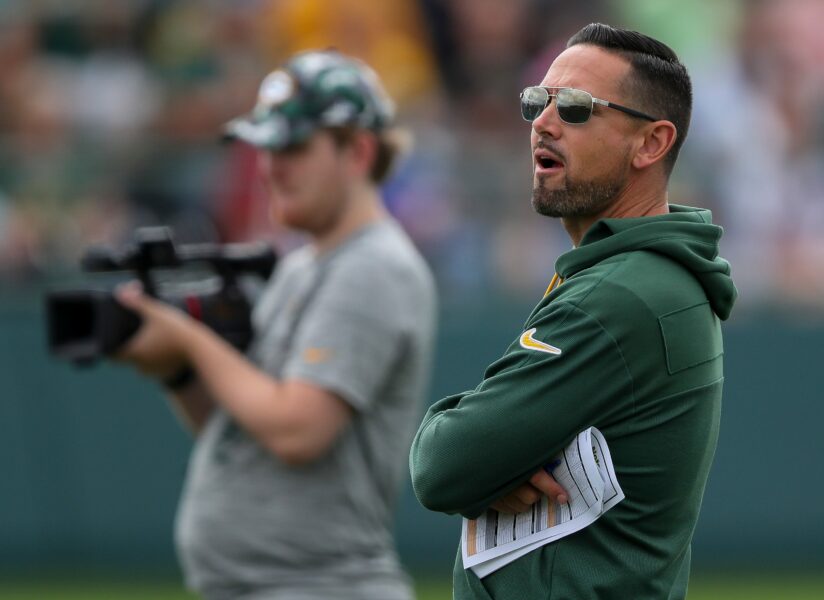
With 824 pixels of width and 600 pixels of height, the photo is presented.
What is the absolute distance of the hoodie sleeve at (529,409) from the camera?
8.53 feet

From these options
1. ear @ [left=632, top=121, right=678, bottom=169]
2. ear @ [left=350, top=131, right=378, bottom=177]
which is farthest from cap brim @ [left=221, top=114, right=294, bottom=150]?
ear @ [left=632, top=121, right=678, bottom=169]

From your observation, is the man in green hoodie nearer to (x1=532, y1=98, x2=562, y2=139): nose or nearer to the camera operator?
(x1=532, y1=98, x2=562, y2=139): nose

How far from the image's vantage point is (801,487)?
28.2 feet

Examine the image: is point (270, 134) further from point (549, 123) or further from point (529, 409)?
point (529, 409)

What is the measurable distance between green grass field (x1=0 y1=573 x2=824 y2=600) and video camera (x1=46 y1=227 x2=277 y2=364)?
12.4 feet

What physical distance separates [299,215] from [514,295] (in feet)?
14.5

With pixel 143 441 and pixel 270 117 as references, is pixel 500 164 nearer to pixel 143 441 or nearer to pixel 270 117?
pixel 143 441

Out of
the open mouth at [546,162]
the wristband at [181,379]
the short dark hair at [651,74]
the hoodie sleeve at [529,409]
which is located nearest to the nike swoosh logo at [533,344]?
the hoodie sleeve at [529,409]

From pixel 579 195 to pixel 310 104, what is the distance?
61.7 inches

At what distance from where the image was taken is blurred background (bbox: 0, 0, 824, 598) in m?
8.19

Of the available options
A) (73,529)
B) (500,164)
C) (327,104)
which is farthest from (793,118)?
(327,104)

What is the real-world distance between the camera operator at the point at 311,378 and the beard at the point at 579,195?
127 centimetres

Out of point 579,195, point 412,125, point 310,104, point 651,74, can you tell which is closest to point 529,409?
point 579,195

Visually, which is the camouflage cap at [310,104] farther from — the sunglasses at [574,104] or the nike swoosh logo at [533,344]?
the nike swoosh logo at [533,344]
